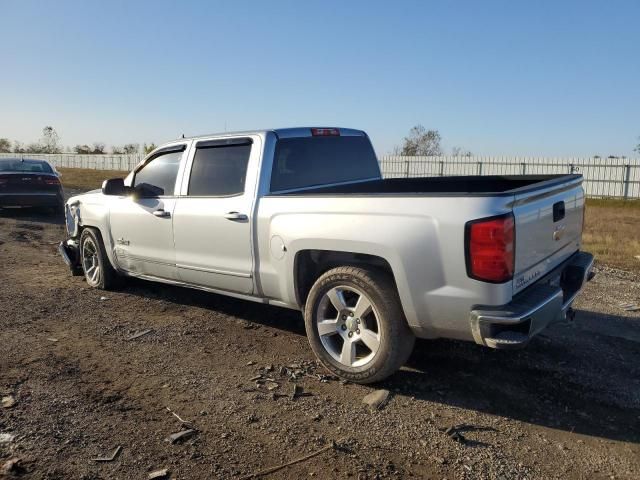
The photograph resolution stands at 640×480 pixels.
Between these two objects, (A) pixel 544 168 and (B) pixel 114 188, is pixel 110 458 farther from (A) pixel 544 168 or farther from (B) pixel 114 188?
(A) pixel 544 168

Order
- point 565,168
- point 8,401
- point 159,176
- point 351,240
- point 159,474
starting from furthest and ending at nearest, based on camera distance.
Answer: point 565,168
point 159,176
point 351,240
point 8,401
point 159,474

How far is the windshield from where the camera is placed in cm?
1390

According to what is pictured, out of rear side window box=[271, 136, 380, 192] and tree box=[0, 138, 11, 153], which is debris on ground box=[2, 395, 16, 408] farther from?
tree box=[0, 138, 11, 153]

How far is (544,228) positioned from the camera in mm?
3879

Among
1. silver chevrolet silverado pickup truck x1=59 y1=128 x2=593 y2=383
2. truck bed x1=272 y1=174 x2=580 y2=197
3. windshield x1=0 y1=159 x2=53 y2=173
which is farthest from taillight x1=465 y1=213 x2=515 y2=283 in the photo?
windshield x1=0 y1=159 x2=53 y2=173

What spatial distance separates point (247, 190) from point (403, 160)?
31.6 metres

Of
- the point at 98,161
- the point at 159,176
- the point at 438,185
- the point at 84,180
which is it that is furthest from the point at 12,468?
the point at 98,161

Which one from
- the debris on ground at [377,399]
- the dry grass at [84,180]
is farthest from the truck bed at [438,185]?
the dry grass at [84,180]

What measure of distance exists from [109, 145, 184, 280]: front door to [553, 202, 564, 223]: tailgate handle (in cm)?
344

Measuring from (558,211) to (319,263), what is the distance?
5.93 feet

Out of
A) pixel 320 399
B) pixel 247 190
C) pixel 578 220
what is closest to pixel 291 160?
pixel 247 190

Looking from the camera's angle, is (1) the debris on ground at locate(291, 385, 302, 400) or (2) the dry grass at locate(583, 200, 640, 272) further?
(2) the dry grass at locate(583, 200, 640, 272)

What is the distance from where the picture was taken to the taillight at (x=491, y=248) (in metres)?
3.33

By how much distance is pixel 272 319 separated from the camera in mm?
5781
